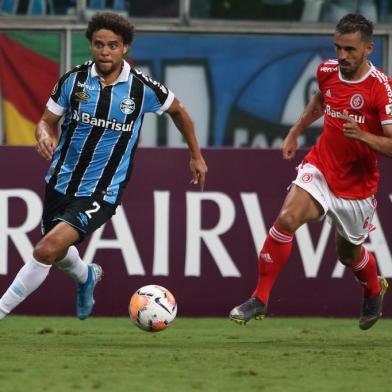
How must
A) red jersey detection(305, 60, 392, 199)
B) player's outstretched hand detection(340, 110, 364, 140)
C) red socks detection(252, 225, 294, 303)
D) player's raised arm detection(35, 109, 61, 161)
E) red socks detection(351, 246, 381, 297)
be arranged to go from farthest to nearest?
red socks detection(351, 246, 381, 297), red socks detection(252, 225, 294, 303), red jersey detection(305, 60, 392, 199), player's outstretched hand detection(340, 110, 364, 140), player's raised arm detection(35, 109, 61, 161)

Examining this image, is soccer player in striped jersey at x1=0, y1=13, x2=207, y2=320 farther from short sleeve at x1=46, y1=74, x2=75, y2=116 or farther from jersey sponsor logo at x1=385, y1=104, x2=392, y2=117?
jersey sponsor logo at x1=385, y1=104, x2=392, y2=117

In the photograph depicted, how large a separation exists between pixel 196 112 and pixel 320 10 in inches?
75.0

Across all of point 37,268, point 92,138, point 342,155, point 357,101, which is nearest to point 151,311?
point 37,268

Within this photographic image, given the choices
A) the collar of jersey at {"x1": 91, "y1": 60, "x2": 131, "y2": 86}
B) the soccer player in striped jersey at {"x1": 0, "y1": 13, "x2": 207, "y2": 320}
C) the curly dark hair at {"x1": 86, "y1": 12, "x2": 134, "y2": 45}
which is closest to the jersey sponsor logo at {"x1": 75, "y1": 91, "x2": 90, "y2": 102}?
the soccer player in striped jersey at {"x1": 0, "y1": 13, "x2": 207, "y2": 320}

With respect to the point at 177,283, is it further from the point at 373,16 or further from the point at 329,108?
the point at 373,16

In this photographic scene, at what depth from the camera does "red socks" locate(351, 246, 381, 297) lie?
10039mm

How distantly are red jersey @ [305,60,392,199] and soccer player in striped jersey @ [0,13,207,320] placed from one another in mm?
905

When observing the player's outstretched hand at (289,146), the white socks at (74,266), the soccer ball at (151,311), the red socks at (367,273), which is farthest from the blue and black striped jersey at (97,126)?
the red socks at (367,273)

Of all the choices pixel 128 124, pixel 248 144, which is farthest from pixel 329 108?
pixel 248 144

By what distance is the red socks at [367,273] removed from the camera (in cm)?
1004

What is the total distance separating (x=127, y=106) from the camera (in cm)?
930

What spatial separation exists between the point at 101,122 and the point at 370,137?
1.81 metres

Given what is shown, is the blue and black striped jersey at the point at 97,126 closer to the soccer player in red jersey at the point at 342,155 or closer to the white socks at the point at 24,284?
the white socks at the point at 24,284

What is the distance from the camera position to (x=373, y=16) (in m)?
16.3
